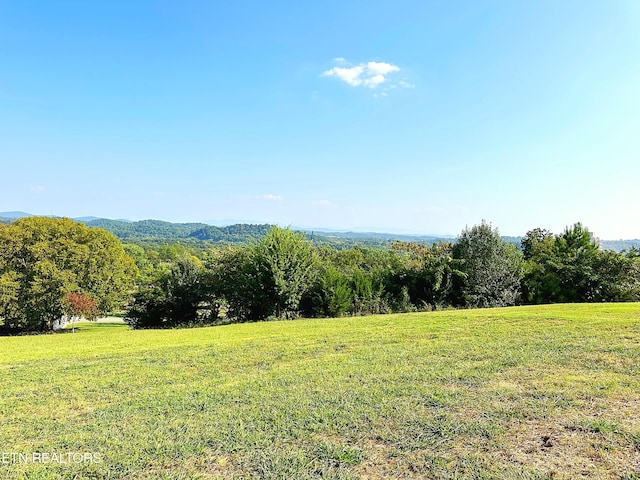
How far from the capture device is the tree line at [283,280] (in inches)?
739

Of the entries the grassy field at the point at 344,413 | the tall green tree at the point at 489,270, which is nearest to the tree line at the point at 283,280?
the tall green tree at the point at 489,270

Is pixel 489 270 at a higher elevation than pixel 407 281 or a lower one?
higher

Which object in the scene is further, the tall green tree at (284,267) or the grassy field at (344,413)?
the tall green tree at (284,267)

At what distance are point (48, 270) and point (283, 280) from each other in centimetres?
1360

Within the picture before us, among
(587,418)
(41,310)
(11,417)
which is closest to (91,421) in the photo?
(11,417)

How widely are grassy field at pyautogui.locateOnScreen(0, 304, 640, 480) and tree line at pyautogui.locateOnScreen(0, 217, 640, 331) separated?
11490 millimetres

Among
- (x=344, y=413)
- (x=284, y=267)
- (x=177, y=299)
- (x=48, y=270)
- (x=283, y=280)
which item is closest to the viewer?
(x=344, y=413)

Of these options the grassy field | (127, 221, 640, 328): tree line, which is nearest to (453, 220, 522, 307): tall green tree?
(127, 221, 640, 328): tree line

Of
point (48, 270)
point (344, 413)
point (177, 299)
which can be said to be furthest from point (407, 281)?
point (48, 270)

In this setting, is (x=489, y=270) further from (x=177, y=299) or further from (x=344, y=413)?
(x=177, y=299)

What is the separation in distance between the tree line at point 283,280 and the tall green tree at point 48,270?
0.20 feet

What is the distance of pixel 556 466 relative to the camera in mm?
2920

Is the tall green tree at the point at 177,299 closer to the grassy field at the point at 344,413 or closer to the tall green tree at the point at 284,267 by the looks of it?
the tall green tree at the point at 284,267

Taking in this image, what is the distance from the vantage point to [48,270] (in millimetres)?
20234
